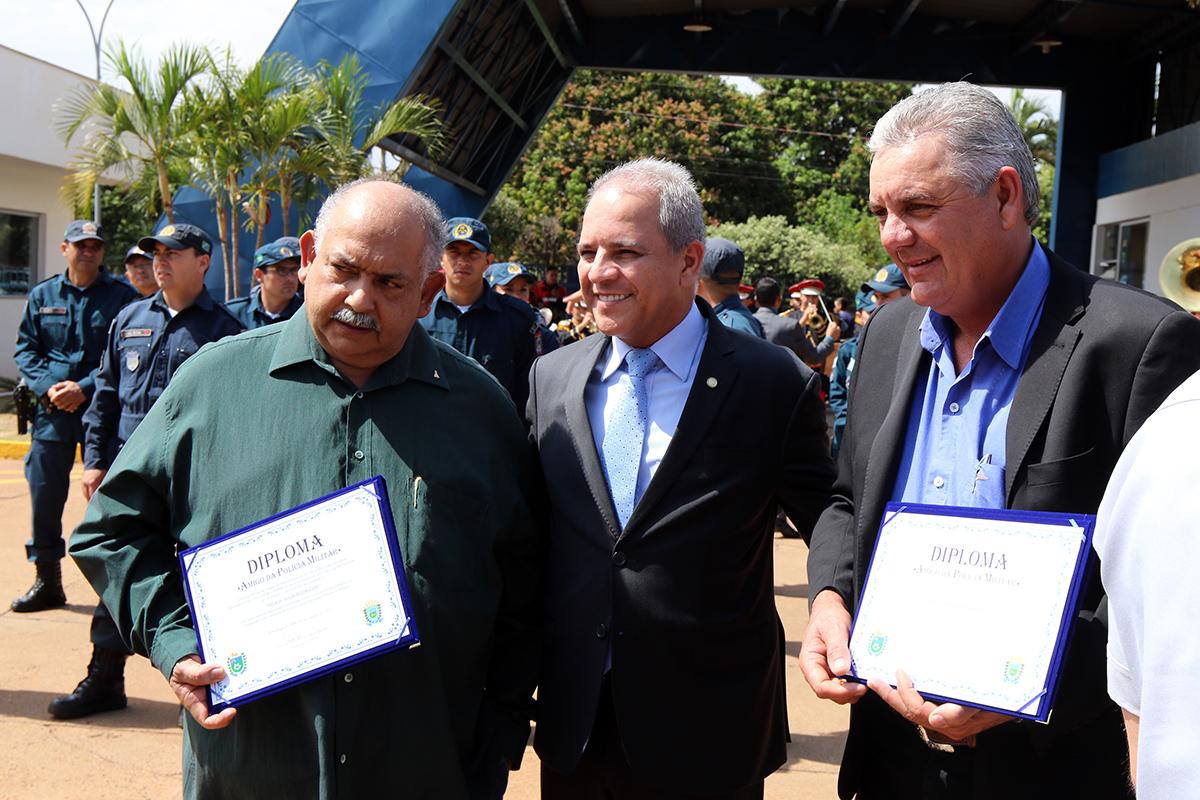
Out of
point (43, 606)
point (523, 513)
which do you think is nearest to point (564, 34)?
point (43, 606)

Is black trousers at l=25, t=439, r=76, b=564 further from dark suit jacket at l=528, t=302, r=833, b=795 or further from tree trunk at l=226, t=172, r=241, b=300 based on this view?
tree trunk at l=226, t=172, r=241, b=300

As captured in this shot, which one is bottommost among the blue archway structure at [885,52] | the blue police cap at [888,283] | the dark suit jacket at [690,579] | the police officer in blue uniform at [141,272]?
the dark suit jacket at [690,579]

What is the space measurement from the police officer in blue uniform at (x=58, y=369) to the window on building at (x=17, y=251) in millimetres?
15543

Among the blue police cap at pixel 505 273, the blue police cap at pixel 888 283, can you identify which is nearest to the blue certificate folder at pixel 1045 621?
the blue police cap at pixel 888 283

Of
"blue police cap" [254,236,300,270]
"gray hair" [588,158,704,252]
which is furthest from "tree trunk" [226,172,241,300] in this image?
"gray hair" [588,158,704,252]

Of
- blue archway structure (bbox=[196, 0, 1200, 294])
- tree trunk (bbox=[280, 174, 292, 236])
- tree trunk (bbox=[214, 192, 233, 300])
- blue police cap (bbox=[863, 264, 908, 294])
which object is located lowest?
blue police cap (bbox=[863, 264, 908, 294])

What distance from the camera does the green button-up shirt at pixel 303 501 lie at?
91.7 inches

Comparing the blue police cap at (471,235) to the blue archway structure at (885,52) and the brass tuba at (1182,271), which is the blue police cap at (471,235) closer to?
the brass tuba at (1182,271)

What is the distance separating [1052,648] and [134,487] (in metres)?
1.91

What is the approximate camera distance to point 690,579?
8.69 feet

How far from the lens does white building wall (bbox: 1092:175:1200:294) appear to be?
16516 mm

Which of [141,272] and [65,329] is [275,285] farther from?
[141,272]

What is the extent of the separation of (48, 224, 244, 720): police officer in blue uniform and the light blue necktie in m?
3.52

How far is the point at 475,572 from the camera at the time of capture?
2.52 m
